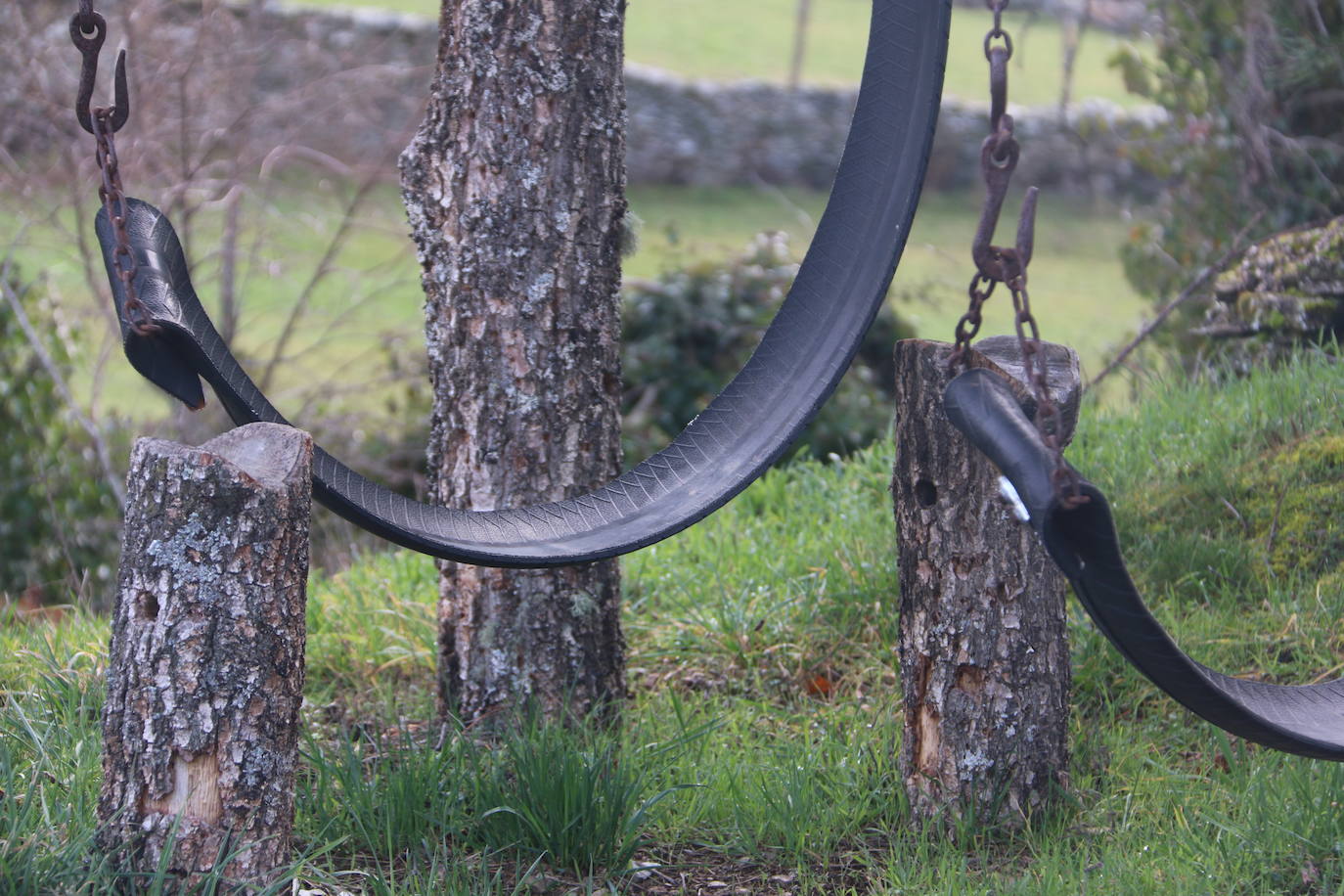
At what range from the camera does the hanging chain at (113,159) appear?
81.2 inches

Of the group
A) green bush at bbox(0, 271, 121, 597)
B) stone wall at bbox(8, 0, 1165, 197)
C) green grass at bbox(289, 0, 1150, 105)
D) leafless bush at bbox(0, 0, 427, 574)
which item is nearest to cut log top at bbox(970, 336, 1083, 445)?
leafless bush at bbox(0, 0, 427, 574)

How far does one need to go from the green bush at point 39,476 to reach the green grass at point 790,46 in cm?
1047

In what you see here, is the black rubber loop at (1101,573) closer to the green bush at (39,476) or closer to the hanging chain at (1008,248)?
the hanging chain at (1008,248)

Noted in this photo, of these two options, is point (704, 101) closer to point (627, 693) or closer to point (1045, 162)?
Answer: point (1045, 162)

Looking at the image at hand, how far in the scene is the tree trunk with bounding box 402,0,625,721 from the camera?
2689mm

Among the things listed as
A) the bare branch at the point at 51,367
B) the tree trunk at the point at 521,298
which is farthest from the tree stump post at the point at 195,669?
the bare branch at the point at 51,367

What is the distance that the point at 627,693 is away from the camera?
3012 millimetres

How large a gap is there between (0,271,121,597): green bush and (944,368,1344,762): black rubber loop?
4691mm

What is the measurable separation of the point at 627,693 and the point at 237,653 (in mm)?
1228

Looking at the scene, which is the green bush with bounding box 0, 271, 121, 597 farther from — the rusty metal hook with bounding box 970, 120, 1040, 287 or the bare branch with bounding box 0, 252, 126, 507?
the rusty metal hook with bounding box 970, 120, 1040, 287

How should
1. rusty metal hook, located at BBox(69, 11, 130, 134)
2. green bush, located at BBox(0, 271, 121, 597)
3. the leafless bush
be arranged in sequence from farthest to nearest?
1. the leafless bush
2. green bush, located at BBox(0, 271, 121, 597)
3. rusty metal hook, located at BBox(69, 11, 130, 134)

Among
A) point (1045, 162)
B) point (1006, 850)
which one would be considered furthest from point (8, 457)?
point (1045, 162)

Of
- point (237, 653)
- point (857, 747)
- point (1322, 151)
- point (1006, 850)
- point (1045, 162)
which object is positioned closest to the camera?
point (237, 653)

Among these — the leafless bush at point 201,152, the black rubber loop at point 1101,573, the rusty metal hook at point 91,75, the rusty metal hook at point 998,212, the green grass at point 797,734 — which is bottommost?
the green grass at point 797,734
